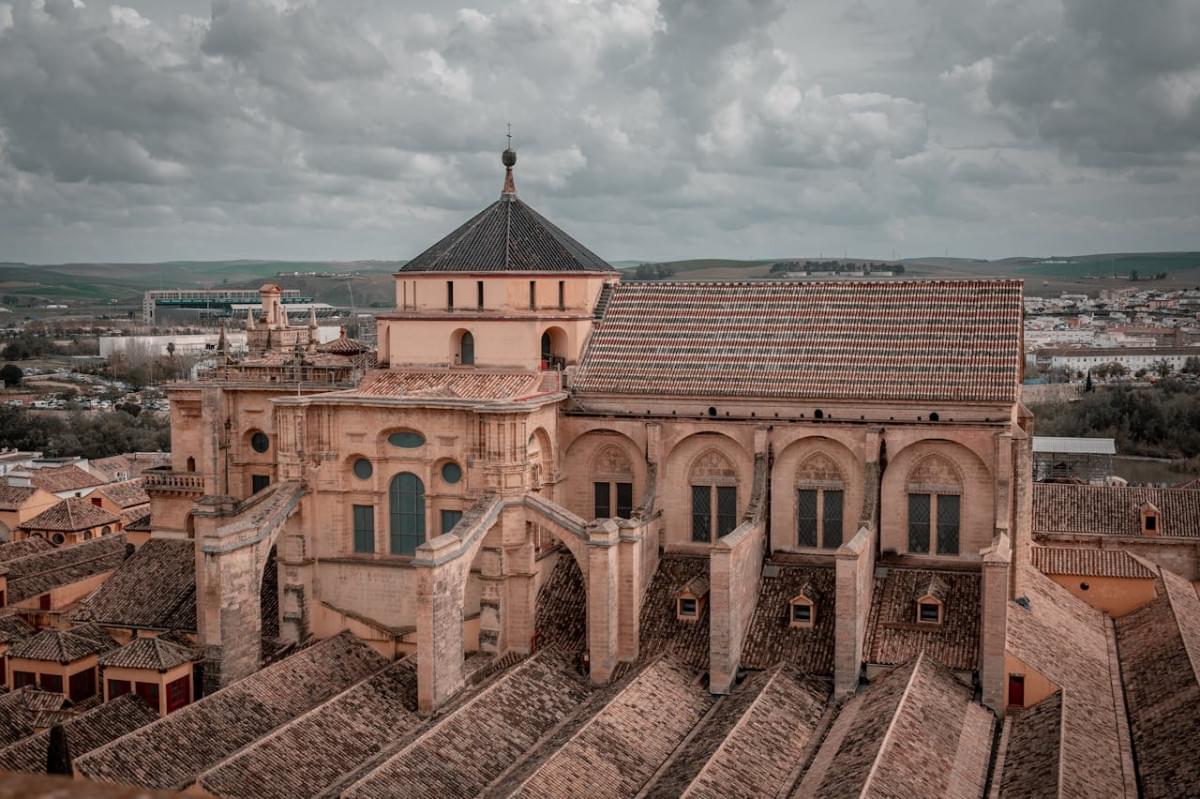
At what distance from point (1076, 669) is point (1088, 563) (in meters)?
9.96

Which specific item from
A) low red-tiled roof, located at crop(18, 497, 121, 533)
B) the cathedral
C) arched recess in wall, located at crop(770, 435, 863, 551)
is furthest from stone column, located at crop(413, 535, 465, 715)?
low red-tiled roof, located at crop(18, 497, 121, 533)

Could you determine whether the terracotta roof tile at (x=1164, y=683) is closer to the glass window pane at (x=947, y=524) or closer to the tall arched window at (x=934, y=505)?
the glass window pane at (x=947, y=524)

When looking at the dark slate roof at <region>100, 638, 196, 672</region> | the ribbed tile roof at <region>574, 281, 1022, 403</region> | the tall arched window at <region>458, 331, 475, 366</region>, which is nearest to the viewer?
the dark slate roof at <region>100, 638, 196, 672</region>

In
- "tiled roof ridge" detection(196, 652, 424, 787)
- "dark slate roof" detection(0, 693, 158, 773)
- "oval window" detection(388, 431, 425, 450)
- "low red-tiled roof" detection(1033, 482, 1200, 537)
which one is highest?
"oval window" detection(388, 431, 425, 450)

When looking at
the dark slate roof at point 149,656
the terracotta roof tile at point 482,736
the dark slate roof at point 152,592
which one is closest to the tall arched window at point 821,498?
the terracotta roof tile at point 482,736

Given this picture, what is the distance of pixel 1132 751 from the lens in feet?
92.1

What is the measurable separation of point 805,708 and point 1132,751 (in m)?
7.41

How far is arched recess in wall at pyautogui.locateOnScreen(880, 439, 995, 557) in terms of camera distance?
3500 centimetres

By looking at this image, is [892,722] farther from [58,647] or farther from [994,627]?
[58,647]

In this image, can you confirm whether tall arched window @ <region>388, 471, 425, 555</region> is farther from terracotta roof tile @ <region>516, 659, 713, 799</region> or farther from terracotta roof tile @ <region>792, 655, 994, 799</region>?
terracotta roof tile @ <region>792, 655, 994, 799</region>

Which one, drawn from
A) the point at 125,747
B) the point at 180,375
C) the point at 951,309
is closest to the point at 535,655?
the point at 125,747

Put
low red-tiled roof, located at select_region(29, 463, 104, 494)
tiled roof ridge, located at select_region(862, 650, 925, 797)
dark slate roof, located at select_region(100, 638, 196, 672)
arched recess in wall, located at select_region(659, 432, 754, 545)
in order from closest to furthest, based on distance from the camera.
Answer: tiled roof ridge, located at select_region(862, 650, 925, 797) → dark slate roof, located at select_region(100, 638, 196, 672) → arched recess in wall, located at select_region(659, 432, 754, 545) → low red-tiled roof, located at select_region(29, 463, 104, 494)

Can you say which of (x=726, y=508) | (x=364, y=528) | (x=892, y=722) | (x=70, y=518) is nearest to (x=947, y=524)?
(x=726, y=508)

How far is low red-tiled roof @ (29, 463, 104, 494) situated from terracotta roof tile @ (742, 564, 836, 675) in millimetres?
43908
